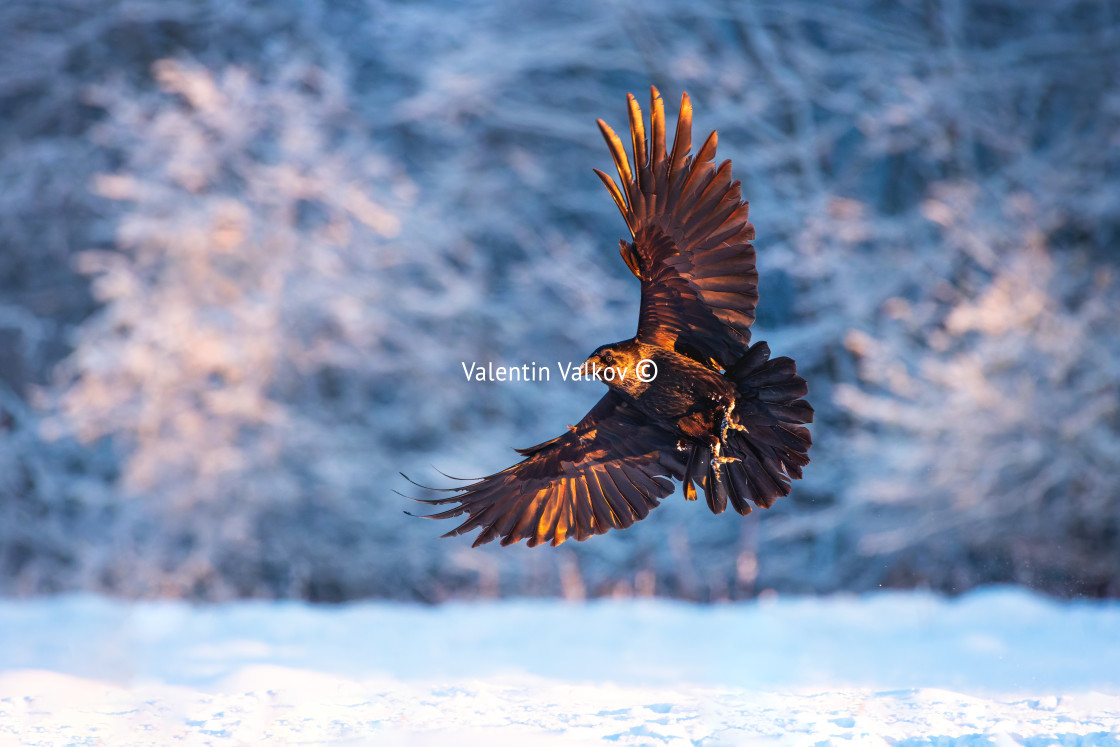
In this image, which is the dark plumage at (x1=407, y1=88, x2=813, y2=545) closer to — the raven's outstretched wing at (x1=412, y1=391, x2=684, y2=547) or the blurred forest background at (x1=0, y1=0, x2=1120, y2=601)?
the raven's outstretched wing at (x1=412, y1=391, x2=684, y2=547)

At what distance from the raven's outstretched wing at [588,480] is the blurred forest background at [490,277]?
11.2 feet

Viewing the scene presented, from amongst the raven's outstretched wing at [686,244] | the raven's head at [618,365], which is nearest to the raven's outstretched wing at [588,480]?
the raven's head at [618,365]

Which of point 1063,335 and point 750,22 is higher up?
point 750,22

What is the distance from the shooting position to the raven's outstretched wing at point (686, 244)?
98.0 inches

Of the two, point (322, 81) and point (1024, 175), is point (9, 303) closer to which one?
point (322, 81)

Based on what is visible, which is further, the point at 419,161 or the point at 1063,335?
the point at 419,161

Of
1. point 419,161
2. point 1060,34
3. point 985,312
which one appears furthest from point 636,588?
point 1060,34

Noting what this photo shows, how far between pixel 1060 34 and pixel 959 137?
1081 mm

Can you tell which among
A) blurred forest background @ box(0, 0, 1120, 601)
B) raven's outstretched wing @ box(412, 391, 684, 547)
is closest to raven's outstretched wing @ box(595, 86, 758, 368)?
raven's outstretched wing @ box(412, 391, 684, 547)

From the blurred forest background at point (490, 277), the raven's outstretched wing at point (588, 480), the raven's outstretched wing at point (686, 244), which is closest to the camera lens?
the raven's outstretched wing at point (686, 244)

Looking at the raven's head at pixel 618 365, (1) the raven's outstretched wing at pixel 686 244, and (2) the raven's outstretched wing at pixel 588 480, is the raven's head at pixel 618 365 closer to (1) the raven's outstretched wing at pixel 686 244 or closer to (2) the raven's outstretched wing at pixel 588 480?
(1) the raven's outstretched wing at pixel 686 244

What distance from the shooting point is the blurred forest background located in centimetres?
625

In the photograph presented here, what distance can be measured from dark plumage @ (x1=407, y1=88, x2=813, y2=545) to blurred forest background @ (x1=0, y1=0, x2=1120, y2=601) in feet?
11.4

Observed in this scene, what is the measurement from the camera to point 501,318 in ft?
22.5
